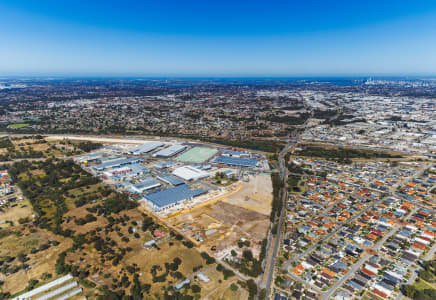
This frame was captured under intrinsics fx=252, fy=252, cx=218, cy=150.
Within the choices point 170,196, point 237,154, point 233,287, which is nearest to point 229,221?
point 170,196

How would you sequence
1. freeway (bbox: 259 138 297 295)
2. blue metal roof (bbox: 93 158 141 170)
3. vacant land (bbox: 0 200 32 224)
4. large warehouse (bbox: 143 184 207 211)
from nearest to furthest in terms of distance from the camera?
freeway (bbox: 259 138 297 295), vacant land (bbox: 0 200 32 224), large warehouse (bbox: 143 184 207 211), blue metal roof (bbox: 93 158 141 170)

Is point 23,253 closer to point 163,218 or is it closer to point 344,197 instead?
point 163,218

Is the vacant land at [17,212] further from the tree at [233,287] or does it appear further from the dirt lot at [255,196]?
the tree at [233,287]

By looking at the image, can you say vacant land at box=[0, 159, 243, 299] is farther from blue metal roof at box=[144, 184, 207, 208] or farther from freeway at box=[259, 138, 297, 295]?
freeway at box=[259, 138, 297, 295]

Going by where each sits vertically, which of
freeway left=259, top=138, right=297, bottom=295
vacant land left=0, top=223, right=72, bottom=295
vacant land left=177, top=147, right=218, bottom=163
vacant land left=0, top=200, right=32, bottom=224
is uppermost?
vacant land left=177, top=147, right=218, bottom=163

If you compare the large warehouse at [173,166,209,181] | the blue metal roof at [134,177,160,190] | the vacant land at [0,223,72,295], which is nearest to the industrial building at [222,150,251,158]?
the large warehouse at [173,166,209,181]

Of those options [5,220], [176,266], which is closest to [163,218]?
[176,266]
